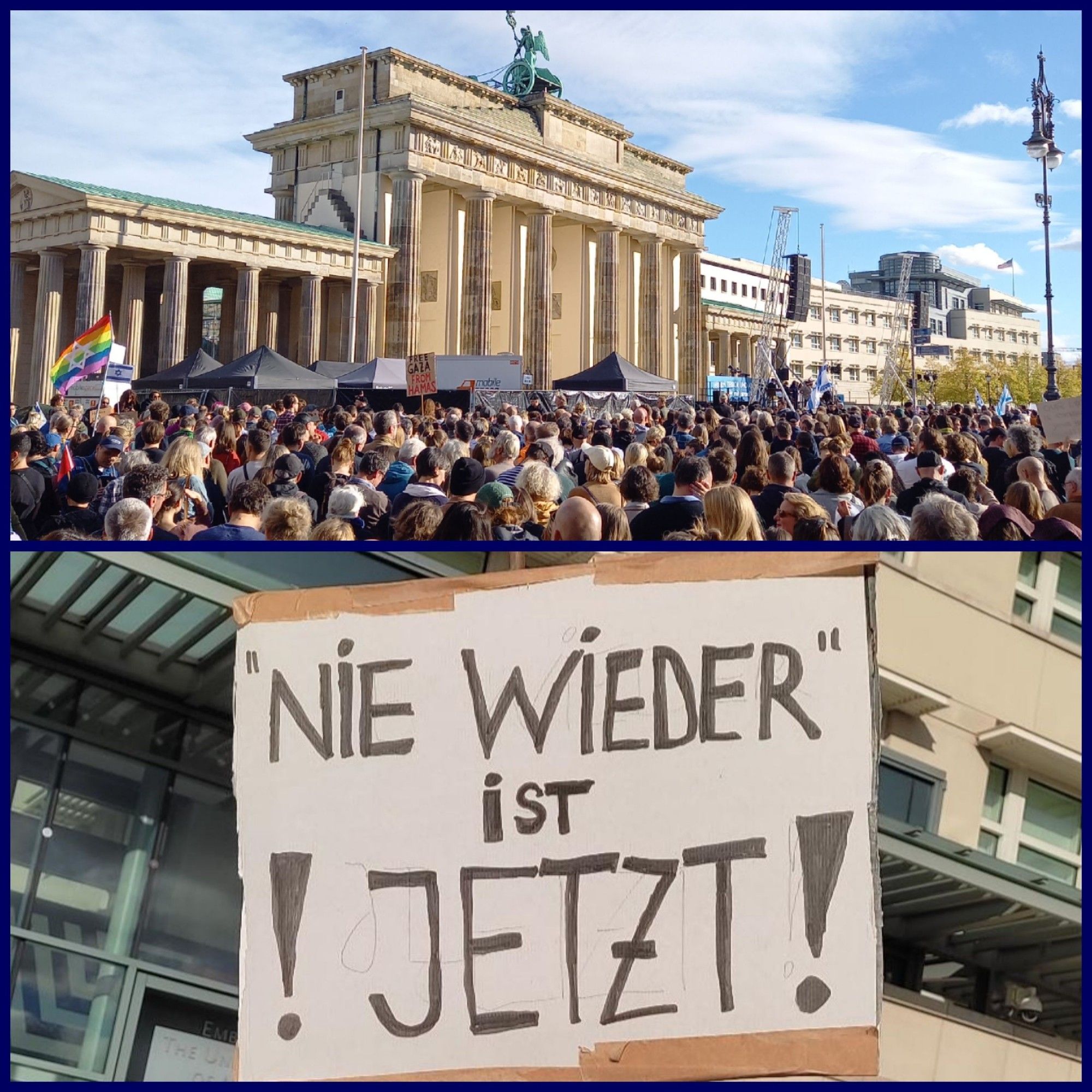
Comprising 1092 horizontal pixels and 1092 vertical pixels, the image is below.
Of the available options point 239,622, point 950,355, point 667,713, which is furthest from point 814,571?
point 950,355

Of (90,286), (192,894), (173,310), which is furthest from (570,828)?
(173,310)

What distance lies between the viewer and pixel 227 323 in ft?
192

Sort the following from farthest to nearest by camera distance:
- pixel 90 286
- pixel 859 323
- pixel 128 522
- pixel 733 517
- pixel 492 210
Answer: pixel 859 323 → pixel 492 210 → pixel 90 286 → pixel 128 522 → pixel 733 517

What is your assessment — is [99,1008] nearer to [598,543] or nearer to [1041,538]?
[598,543]

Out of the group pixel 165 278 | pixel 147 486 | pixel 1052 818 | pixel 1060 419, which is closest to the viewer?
pixel 1052 818

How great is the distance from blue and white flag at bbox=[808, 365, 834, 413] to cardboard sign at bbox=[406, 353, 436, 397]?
17691mm

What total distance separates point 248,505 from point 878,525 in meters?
2.99

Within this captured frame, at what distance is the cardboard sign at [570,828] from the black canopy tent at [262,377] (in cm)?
2536

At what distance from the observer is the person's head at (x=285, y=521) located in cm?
602

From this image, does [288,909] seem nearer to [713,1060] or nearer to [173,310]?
[713,1060]

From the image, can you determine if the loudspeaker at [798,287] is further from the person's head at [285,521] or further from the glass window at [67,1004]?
the glass window at [67,1004]

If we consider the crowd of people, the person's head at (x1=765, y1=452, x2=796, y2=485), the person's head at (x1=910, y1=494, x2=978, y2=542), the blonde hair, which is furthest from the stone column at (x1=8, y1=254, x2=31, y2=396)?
the person's head at (x1=910, y1=494, x2=978, y2=542)

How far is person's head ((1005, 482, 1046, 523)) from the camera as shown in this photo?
7.92m

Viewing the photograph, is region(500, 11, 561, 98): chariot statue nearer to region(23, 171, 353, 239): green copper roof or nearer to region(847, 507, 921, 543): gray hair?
region(23, 171, 353, 239): green copper roof
